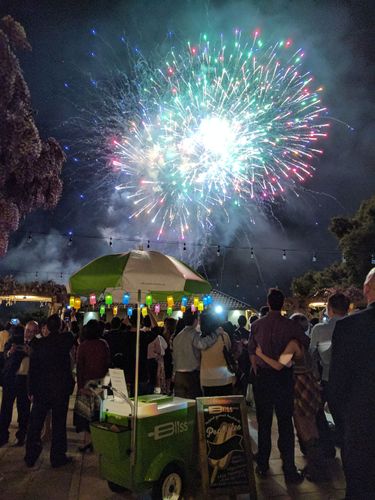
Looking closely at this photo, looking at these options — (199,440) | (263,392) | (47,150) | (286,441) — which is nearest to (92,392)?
(199,440)

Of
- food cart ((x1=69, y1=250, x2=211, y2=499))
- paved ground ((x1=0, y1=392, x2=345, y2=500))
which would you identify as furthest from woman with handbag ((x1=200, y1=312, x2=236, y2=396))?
paved ground ((x1=0, y1=392, x2=345, y2=500))

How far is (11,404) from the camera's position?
596cm

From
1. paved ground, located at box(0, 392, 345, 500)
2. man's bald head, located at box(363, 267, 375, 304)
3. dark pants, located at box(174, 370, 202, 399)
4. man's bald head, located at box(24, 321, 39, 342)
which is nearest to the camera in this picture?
man's bald head, located at box(363, 267, 375, 304)

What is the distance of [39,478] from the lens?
463 cm

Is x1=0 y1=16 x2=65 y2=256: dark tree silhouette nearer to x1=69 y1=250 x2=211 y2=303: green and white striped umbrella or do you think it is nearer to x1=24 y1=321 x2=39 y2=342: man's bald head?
x1=24 y1=321 x2=39 y2=342: man's bald head

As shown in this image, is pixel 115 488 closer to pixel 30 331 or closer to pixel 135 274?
pixel 135 274

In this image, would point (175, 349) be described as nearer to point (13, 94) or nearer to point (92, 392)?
point (92, 392)

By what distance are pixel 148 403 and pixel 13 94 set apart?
430cm

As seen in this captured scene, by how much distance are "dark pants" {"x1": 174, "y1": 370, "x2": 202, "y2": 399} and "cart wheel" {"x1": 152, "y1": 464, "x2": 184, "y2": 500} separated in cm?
150

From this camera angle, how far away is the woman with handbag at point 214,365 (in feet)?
16.5

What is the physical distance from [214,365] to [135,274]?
1613 millimetres

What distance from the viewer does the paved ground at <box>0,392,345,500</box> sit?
412 cm

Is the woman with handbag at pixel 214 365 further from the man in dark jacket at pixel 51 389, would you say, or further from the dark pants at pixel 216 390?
the man in dark jacket at pixel 51 389

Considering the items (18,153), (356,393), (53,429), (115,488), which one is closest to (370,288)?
(356,393)
